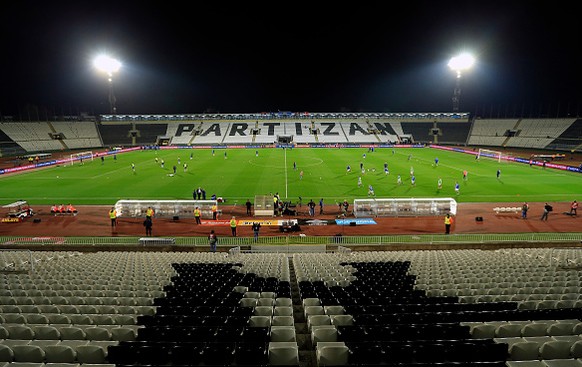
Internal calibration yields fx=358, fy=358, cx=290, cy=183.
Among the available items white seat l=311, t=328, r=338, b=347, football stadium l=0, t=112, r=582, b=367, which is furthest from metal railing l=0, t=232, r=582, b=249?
white seat l=311, t=328, r=338, b=347

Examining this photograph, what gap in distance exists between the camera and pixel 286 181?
4241cm

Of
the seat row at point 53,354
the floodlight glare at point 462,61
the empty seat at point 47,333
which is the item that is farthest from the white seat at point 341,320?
the floodlight glare at point 462,61

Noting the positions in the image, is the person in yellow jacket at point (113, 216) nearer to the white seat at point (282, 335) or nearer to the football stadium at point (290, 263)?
the football stadium at point (290, 263)

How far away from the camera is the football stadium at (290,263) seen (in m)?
5.82

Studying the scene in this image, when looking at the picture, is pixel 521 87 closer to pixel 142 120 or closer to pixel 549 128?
pixel 549 128

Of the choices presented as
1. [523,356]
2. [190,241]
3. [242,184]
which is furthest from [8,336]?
[242,184]

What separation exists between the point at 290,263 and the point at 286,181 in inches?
1017

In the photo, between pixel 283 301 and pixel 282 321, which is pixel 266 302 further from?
pixel 282 321

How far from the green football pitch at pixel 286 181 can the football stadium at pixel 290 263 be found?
0.38 m

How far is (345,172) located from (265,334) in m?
43.1

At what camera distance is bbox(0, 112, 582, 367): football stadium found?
5824 mm

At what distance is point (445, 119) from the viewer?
104688 millimetres

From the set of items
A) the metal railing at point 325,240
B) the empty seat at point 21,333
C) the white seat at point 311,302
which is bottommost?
the metal railing at point 325,240

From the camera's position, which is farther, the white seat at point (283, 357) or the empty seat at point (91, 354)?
the empty seat at point (91, 354)
